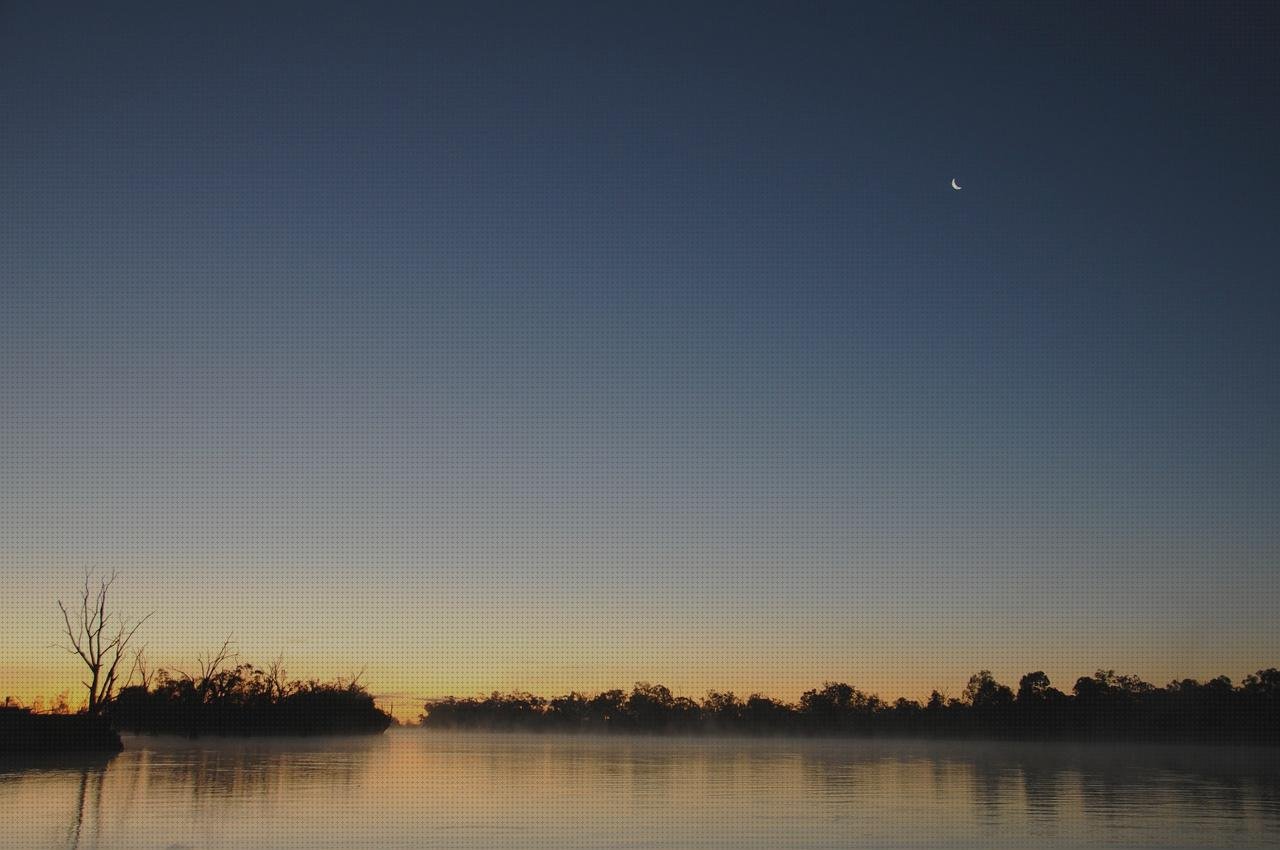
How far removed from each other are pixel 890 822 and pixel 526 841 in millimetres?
10353

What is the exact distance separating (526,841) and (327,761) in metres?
41.5

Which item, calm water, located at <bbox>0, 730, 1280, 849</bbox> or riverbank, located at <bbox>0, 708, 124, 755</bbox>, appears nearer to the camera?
calm water, located at <bbox>0, 730, 1280, 849</bbox>

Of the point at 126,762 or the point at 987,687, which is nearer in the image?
the point at 126,762

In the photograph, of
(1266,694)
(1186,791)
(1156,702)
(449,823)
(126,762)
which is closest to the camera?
(449,823)

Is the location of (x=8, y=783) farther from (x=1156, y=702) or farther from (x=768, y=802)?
(x=1156, y=702)

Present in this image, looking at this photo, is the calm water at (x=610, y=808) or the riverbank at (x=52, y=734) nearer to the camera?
the calm water at (x=610, y=808)

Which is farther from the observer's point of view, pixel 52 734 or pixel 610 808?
pixel 52 734

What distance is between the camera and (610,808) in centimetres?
3294

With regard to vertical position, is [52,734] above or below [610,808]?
above

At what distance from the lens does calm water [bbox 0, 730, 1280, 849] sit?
81.8ft

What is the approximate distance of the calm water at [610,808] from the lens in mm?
24922

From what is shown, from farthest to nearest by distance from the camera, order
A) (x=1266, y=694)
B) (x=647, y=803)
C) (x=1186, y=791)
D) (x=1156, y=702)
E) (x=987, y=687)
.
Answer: (x=987, y=687), (x=1156, y=702), (x=1266, y=694), (x=1186, y=791), (x=647, y=803)

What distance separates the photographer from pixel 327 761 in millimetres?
62375

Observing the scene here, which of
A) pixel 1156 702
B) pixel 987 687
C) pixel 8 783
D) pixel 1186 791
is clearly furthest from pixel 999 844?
pixel 987 687
